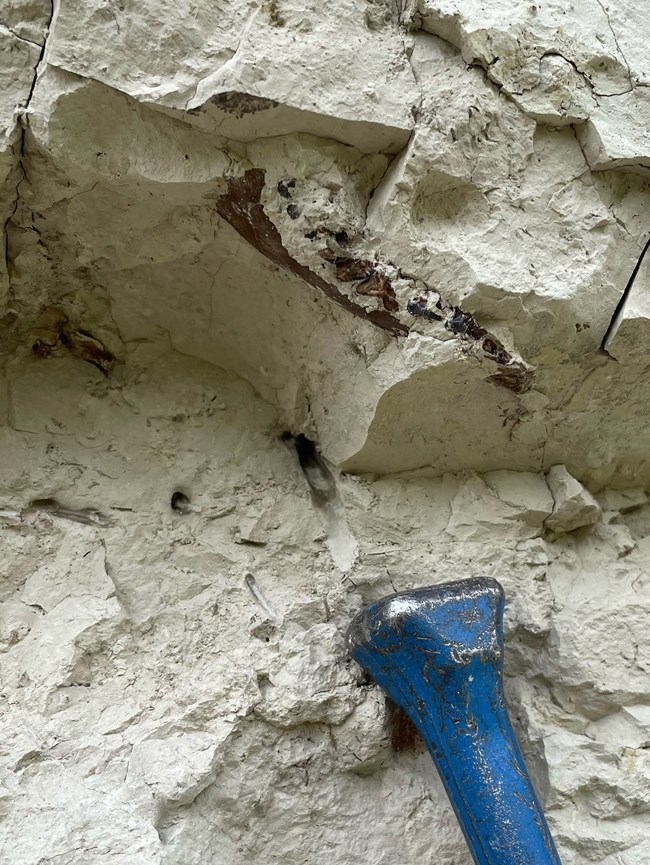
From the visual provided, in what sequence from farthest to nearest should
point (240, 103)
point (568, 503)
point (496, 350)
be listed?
point (568, 503) < point (496, 350) < point (240, 103)

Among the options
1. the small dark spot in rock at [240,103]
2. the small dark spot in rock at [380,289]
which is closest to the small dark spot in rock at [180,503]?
the small dark spot in rock at [380,289]

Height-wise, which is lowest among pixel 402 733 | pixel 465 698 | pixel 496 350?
pixel 402 733

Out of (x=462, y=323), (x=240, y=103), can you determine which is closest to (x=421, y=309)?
(x=462, y=323)

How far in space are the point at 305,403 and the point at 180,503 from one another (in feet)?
0.84

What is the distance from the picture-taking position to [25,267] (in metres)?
1.03

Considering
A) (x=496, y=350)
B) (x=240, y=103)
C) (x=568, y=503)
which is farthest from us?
(x=568, y=503)

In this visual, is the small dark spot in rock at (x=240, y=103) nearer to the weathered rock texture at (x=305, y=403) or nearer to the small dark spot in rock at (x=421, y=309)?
the weathered rock texture at (x=305, y=403)

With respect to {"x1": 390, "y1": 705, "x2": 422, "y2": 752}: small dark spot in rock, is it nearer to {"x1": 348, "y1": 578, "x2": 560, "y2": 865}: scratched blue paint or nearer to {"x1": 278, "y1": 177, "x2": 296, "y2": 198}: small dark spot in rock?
{"x1": 348, "y1": 578, "x2": 560, "y2": 865}: scratched blue paint

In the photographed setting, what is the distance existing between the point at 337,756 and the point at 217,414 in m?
0.55

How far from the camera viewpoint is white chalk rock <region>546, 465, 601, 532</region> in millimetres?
1125

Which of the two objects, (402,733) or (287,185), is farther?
(402,733)

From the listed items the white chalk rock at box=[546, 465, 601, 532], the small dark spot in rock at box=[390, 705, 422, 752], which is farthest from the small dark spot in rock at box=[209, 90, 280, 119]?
the small dark spot in rock at box=[390, 705, 422, 752]

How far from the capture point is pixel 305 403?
1164mm

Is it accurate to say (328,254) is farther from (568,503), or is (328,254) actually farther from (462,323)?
(568,503)
